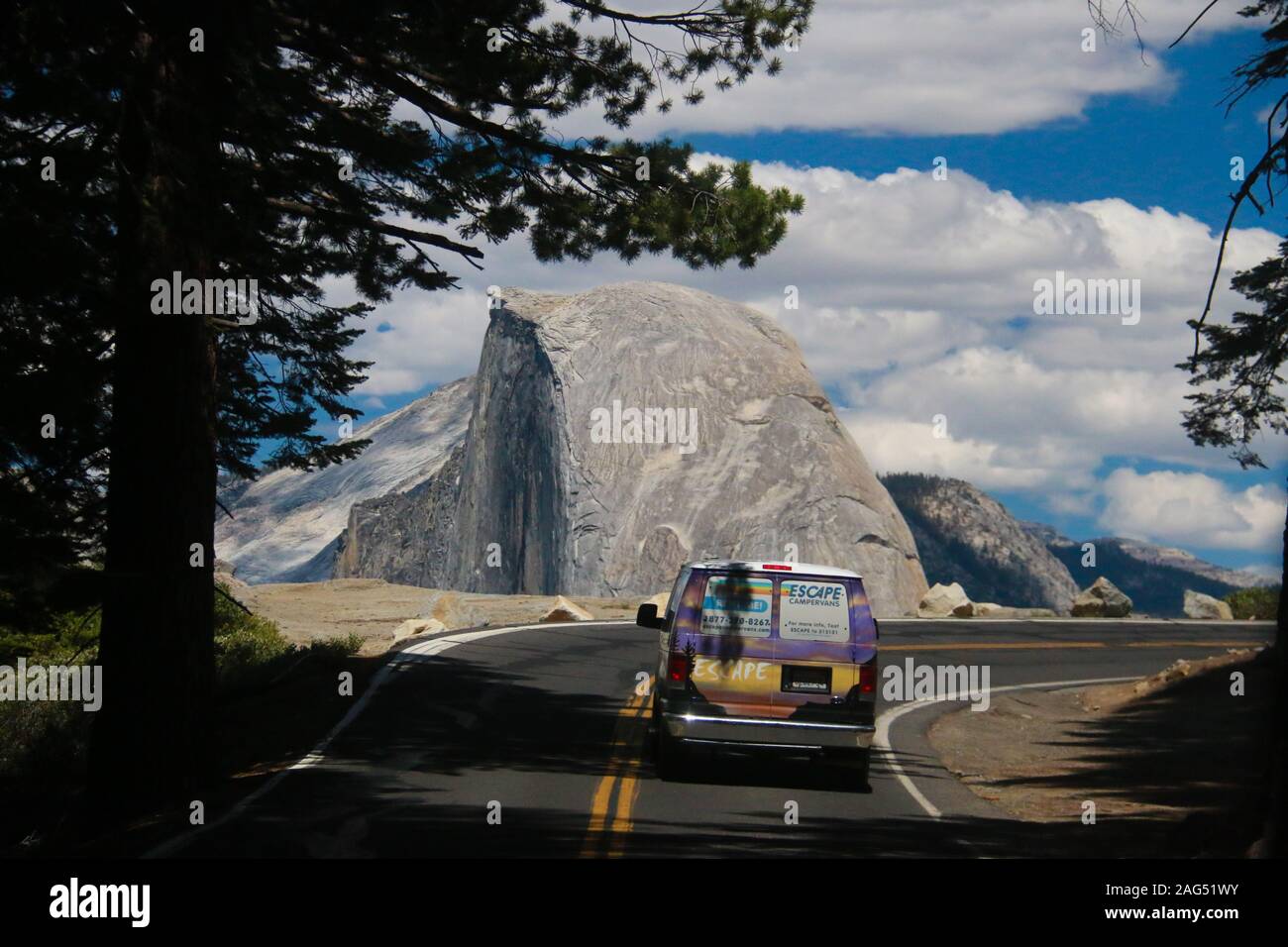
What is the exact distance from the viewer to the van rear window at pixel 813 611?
42.5 ft

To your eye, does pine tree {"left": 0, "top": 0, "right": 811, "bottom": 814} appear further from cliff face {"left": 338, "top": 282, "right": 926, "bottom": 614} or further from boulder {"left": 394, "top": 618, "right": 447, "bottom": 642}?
cliff face {"left": 338, "top": 282, "right": 926, "bottom": 614}

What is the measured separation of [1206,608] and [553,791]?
37398 mm

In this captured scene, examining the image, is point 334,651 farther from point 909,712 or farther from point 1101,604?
point 1101,604

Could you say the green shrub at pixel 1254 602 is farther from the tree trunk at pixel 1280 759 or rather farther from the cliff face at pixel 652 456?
the tree trunk at pixel 1280 759

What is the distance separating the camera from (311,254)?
18578mm

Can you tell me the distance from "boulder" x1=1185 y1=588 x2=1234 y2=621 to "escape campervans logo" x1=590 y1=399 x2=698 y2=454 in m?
36.2

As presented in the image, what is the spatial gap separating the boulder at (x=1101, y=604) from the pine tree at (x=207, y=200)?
94.3 ft

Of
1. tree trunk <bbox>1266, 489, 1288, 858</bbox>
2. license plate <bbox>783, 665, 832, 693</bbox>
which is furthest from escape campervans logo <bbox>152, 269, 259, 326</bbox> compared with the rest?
tree trunk <bbox>1266, 489, 1288, 858</bbox>

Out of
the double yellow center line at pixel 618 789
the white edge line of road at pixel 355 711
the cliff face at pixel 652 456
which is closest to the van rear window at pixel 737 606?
the double yellow center line at pixel 618 789

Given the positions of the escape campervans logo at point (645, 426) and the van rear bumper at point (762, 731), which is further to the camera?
the escape campervans logo at point (645, 426)

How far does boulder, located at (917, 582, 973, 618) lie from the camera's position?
132 feet
